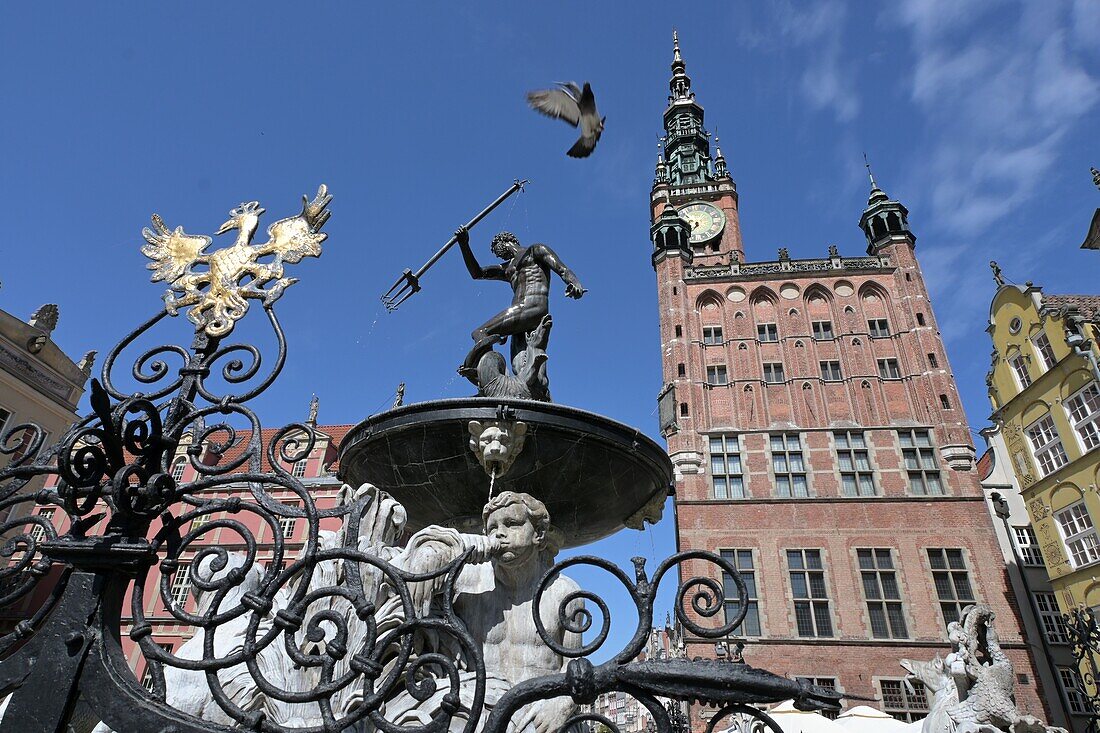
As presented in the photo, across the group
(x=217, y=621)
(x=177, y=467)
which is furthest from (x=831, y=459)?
(x=217, y=621)

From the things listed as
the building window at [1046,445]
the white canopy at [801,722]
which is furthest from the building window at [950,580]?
the white canopy at [801,722]

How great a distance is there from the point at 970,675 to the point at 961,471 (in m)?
18.0

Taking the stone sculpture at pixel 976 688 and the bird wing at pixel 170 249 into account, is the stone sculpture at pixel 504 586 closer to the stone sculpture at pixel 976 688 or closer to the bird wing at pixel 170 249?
the bird wing at pixel 170 249

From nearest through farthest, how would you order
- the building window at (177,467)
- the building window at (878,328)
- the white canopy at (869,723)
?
the building window at (177,467) → the white canopy at (869,723) → the building window at (878,328)

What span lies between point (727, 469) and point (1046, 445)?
9442 mm

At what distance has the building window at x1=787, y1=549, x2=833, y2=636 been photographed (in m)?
18.6

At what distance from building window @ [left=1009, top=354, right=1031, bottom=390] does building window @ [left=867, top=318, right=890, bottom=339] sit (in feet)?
13.3

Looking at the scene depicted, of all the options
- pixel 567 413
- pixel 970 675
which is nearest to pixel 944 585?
pixel 970 675

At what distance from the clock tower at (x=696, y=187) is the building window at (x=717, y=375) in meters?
6.76

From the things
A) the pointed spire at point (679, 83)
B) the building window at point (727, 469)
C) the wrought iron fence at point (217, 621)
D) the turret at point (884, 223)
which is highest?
the pointed spire at point (679, 83)

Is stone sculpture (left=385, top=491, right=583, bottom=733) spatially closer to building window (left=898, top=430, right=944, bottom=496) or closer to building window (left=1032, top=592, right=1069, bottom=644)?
building window (left=898, top=430, right=944, bottom=496)

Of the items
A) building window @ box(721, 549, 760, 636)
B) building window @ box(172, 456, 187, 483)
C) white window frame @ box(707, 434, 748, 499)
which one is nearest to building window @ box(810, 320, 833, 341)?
white window frame @ box(707, 434, 748, 499)

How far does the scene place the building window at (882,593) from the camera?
18.4 metres

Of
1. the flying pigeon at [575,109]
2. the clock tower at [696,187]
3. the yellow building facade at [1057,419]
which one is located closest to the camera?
the flying pigeon at [575,109]
